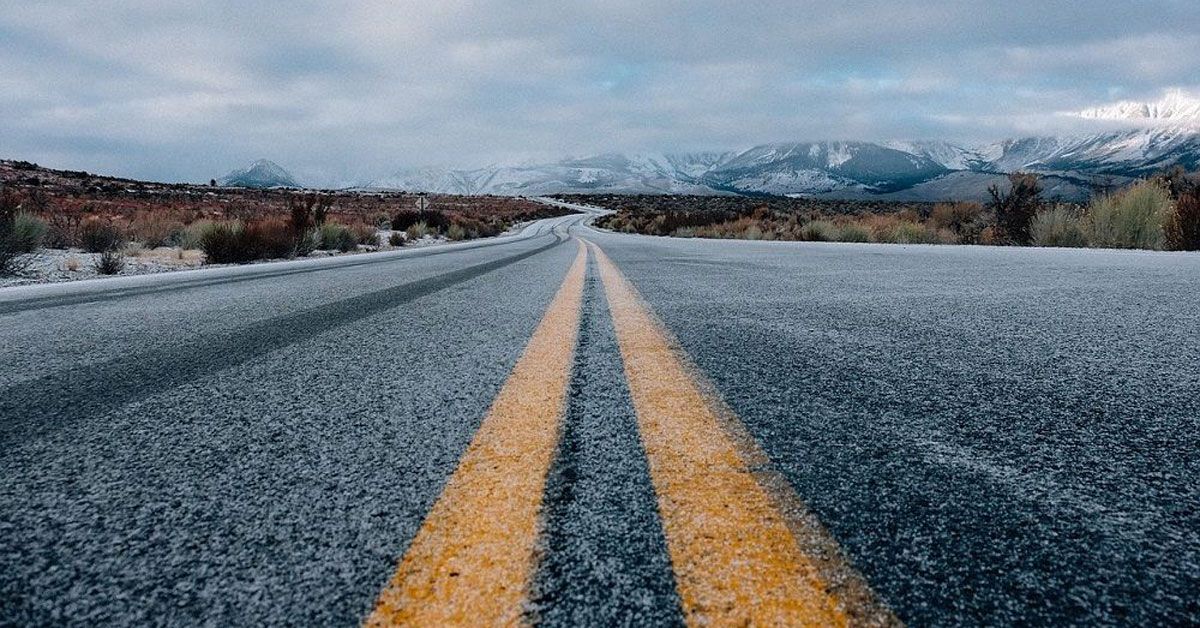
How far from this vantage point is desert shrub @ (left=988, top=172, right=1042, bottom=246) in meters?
12.3

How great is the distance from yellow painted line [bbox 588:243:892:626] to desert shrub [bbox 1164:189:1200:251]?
9.80 m

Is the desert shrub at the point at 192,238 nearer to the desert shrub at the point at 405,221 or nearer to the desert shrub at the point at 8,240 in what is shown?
the desert shrub at the point at 8,240

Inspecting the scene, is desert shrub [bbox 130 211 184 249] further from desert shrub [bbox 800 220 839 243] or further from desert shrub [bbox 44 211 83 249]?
desert shrub [bbox 800 220 839 243]

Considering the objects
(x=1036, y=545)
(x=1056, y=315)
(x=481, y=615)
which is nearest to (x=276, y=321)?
(x=481, y=615)

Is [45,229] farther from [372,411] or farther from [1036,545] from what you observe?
[1036,545]

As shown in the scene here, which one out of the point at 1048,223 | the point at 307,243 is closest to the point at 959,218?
the point at 1048,223

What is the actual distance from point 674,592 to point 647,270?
5447mm

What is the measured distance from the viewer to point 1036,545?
0.76 m

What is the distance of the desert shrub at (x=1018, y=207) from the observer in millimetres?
12312

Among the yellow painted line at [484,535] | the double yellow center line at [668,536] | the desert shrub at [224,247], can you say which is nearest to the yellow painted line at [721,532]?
the double yellow center line at [668,536]

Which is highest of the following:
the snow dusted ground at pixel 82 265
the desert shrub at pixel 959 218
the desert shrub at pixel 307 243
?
the desert shrub at pixel 959 218

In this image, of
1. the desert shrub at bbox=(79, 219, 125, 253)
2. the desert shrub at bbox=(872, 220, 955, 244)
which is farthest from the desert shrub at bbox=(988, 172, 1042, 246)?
the desert shrub at bbox=(79, 219, 125, 253)

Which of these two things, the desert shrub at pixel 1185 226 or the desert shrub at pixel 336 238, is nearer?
the desert shrub at pixel 1185 226

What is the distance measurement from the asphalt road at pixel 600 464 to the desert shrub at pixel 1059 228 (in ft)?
30.5
